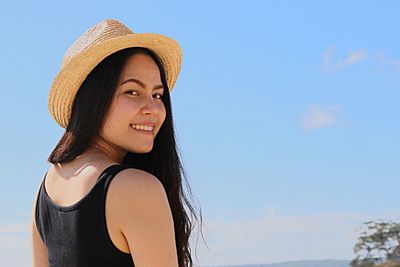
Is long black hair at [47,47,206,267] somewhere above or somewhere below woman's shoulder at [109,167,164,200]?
above

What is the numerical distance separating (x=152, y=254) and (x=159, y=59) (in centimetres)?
58

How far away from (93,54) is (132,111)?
0.58ft

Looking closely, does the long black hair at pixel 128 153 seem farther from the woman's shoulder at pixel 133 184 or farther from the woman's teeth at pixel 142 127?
the woman's shoulder at pixel 133 184

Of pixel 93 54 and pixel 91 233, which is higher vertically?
pixel 93 54

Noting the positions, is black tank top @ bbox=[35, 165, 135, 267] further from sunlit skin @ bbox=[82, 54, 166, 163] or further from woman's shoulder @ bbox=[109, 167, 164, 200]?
sunlit skin @ bbox=[82, 54, 166, 163]

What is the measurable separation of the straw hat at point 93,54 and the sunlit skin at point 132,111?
5 centimetres

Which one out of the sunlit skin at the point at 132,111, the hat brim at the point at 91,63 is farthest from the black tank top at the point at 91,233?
the hat brim at the point at 91,63

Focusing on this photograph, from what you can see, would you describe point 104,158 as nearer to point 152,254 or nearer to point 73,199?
point 73,199

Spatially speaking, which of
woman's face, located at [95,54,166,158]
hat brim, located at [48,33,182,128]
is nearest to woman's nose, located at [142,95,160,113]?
woman's face, located at [95,54,166,158]

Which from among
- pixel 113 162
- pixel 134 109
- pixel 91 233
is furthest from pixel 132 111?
pixel 91 233

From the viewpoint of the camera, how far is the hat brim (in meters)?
1.85

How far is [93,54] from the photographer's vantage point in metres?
1.85

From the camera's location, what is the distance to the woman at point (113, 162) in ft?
5.41

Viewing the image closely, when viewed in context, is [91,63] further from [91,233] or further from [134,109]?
[91,233]
